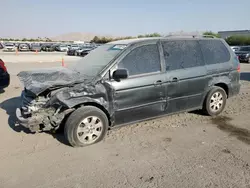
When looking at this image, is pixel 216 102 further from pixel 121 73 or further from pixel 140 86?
pixel 121 73

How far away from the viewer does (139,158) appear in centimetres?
359

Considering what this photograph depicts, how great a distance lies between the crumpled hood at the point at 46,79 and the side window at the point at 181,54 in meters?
1.77

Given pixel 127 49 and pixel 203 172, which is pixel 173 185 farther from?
pixel 127 49

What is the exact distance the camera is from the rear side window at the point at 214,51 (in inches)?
204

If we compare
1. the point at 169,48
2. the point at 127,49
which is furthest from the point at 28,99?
the point at 169,48

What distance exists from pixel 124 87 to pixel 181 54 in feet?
5.05

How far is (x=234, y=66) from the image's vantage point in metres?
5.56

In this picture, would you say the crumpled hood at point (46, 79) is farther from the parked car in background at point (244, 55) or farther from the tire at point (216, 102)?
the parked car in background at point (244, 55)

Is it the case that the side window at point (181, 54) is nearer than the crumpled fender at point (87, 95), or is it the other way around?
the crumpled fender at point (87, 95)

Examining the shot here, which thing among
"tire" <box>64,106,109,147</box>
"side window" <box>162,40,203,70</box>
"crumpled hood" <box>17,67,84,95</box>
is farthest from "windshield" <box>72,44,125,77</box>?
"side window" <box>162,40,203,70</box>

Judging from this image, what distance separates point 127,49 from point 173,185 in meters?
2.44

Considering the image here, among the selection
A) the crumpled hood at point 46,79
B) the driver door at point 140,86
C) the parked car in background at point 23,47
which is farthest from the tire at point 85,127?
the parked car in background at point 23,47

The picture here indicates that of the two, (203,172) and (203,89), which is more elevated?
(203,89)

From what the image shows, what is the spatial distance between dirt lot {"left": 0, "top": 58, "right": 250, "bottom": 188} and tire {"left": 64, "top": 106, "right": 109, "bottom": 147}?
5.5 inches
